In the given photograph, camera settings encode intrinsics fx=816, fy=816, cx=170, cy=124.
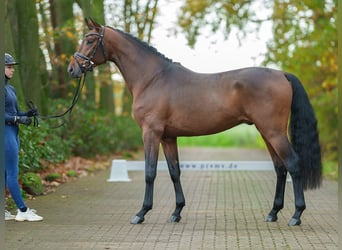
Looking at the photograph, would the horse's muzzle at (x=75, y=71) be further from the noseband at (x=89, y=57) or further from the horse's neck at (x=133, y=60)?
the horse's neck at (x=133, y=60)

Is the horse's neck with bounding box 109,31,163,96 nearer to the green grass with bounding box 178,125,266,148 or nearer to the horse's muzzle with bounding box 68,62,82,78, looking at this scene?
the horse's muzzle with bounding box 68,62,82,78

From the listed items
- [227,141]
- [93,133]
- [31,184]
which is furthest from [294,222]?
[227,141]

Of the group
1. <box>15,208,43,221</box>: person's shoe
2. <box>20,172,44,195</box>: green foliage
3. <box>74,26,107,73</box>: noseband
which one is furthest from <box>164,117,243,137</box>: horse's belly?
<box>20,172,44,195</box>: green foliage

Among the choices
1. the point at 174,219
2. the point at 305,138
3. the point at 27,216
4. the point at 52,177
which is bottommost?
the point at 52,177

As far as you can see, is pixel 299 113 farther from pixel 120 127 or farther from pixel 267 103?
pixel 120 127

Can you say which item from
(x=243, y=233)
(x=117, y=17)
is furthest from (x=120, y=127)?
(x=243, y=233)

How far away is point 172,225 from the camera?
33.7 feet

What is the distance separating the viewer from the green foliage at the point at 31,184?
13.0 meters

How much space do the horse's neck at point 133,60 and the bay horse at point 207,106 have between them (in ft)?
0.04

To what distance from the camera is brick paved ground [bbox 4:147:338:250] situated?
8750mm

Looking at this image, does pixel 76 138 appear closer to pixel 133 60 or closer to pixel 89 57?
pixel 133 60

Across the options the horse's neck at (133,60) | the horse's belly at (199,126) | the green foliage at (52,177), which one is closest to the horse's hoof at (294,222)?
the horse's belly at (199,126)

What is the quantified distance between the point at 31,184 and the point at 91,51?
3.52 meters

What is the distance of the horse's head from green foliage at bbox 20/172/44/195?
2898mm
